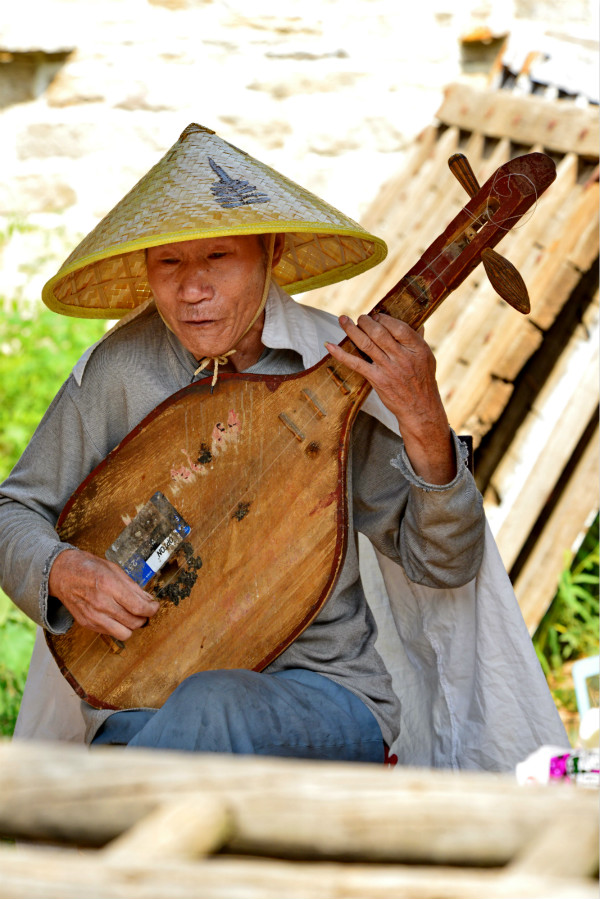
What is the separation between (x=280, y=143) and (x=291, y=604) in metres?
3.35

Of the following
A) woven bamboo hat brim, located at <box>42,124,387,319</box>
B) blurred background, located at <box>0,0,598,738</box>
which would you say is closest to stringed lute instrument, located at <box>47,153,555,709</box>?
woven bamboo hat brim, located at <box>42,124,387,319</box>

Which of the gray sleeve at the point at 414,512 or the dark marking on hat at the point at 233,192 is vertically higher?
the dark marking on hat at the point at 233,192

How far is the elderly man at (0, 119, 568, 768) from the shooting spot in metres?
1.88

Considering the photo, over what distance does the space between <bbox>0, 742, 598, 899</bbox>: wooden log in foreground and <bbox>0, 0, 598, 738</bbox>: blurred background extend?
2920mm

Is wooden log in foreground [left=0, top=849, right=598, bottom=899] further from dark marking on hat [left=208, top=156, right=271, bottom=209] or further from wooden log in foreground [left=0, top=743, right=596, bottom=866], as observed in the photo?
dark marking on hat [left=208, top=156, right=271, bottom=209]

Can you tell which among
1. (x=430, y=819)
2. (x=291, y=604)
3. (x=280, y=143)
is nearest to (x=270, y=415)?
(x=291, y=604)

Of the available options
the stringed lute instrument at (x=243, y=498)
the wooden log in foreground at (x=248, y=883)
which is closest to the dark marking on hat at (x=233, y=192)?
the stringed lute instrument at (x=243, y=498)

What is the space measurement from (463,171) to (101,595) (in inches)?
39.6

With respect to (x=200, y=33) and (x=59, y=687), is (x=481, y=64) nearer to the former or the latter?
(x=200, y=33)

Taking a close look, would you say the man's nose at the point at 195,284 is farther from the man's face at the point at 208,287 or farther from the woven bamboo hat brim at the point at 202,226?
the woven bamboo hat brim at the point at 202,226

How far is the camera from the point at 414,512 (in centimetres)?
198

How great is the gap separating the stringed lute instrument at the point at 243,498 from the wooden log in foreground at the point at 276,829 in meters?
1.06

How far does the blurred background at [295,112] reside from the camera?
3.96 m

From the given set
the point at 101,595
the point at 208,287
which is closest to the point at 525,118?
the point at 208,287
